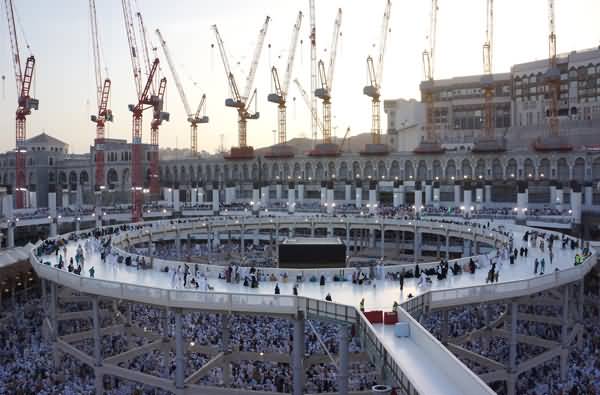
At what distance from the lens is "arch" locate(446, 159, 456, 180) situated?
9238 cm

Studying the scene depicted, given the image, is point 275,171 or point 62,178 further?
point 62,178

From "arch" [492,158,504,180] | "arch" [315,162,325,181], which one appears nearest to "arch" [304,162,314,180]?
"arch" [315,162,325,181]

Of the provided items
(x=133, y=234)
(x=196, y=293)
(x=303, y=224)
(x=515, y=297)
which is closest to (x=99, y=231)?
(x=133, y=234)

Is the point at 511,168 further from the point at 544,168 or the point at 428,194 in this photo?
the point at 428,194

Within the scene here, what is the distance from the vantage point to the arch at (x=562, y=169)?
270ft

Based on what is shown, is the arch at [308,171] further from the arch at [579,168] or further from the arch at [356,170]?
the arch at [579,168]

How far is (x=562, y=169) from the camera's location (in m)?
82.9

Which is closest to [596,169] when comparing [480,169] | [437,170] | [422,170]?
[480,169]

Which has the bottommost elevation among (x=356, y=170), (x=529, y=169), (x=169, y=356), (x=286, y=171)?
(x=169, y=356)

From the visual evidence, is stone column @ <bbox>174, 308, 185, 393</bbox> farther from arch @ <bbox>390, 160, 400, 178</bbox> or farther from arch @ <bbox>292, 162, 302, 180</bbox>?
arch @ <bbox>292, 162, 302, 180</bbox>

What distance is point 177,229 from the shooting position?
54.2 m

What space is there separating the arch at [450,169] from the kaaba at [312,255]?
5624 cm

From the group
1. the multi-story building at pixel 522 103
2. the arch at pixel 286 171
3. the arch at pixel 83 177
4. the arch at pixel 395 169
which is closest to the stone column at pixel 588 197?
the multi-story building at pixel 522 103

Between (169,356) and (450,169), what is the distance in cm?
6918
